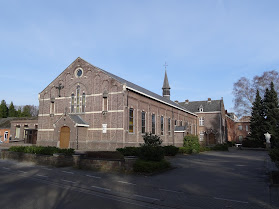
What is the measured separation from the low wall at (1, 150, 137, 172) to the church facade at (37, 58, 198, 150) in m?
9.71

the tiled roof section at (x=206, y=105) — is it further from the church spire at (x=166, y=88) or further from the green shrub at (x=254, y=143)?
the green shrub at (x=254, y=143)

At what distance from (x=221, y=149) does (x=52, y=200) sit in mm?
33442

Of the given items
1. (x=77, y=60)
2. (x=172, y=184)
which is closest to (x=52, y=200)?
(x=172, y=184)

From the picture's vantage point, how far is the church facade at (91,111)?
26.1 m

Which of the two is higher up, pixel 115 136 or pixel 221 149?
pixel 115 136

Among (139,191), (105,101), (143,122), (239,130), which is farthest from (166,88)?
(139,191)

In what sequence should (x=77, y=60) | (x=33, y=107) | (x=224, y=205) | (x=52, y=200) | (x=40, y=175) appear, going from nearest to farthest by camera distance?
(x=224, y=205)
(x=52, y=200)
(x=40, y=175)
(x=77, y=60)
(x=33, y=107)

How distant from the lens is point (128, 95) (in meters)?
27.1

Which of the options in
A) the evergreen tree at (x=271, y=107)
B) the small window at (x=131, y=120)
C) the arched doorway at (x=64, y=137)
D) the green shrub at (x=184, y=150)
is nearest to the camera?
the green shrub at (x=184, y=150)

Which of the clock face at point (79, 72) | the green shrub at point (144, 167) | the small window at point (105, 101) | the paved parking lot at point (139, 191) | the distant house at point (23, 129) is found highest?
the clock face at point (79, 72)

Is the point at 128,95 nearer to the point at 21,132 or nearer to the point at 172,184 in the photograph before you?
the point at 172,184

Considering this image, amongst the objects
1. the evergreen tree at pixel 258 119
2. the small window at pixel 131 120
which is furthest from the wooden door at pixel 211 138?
the small window at pixel 131 120

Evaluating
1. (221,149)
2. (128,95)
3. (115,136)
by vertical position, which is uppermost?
(128,95)

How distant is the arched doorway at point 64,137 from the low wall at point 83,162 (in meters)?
9.28
